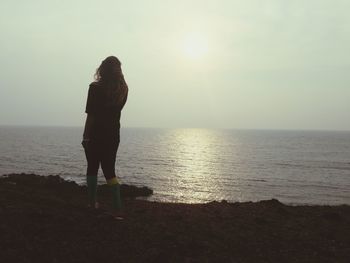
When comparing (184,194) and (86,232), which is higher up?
(86,232)

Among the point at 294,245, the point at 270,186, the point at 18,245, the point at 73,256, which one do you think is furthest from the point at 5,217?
the point at 270,186

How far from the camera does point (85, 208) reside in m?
8.63

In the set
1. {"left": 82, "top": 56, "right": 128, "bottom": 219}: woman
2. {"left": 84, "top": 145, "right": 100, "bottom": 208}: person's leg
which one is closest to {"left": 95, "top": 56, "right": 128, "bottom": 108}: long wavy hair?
{"left": 82, "top": 56, "right": 128, "bottom": 219}: woman

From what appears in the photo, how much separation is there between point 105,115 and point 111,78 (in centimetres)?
67

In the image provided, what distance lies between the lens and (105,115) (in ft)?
25.2

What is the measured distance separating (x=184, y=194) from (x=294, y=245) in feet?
89.5

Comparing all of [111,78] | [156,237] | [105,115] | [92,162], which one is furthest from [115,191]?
[111,78]

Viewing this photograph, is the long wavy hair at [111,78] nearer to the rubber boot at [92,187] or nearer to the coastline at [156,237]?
the rubber boot at [92,187]

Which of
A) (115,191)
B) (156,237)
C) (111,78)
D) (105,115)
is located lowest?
(156,237)

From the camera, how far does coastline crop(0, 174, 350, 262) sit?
6316mm

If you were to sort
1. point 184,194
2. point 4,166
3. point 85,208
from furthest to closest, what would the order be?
point 4,166, point 184,194, point 85,208

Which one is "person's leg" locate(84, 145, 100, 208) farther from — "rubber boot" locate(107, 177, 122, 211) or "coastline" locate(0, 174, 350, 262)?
"coastline" locate(0, 174, 350, 262)

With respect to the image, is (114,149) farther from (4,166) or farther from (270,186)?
(4,166)

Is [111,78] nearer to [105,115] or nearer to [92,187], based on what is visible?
[105,115]
